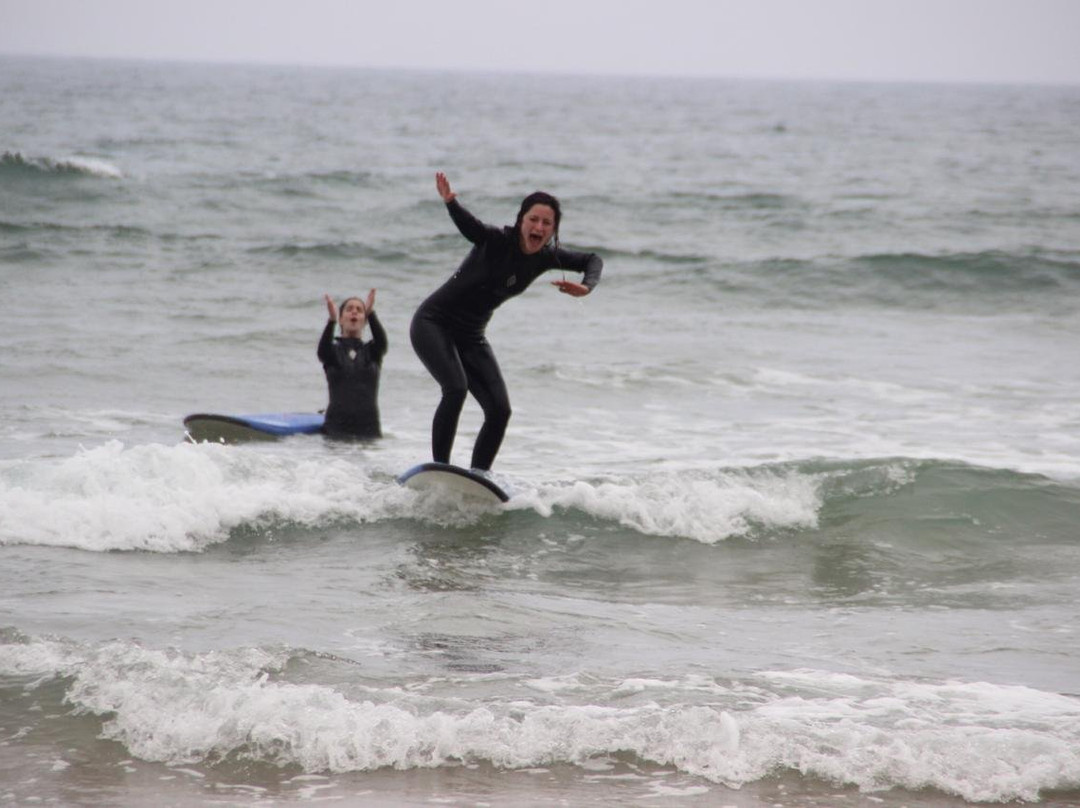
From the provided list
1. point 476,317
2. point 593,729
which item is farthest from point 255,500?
point 593,729

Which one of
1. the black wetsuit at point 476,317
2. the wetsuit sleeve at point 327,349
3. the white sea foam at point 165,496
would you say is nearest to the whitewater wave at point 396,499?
the white sea foam at point 165,496

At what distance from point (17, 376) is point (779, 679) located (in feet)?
31.6

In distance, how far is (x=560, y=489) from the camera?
8.61m

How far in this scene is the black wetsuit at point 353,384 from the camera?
10391 millimetres

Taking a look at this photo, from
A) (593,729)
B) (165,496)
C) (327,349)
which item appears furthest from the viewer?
(327,349)

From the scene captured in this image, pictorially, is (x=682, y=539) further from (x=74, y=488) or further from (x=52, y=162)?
(x=52, y=162)

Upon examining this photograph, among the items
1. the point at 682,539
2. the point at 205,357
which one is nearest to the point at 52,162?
the point at 205,357

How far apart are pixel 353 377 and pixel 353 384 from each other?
55 millimetres

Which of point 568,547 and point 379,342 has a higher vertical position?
point 379,342

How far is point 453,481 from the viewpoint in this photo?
8.12 metres

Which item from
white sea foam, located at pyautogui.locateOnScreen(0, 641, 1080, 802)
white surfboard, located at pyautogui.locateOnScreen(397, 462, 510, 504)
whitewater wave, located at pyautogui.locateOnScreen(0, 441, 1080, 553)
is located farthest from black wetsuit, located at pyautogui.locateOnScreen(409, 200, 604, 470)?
white sea foam, located at pyautogui.locateOnScreen(0, 641, 1080, 802)

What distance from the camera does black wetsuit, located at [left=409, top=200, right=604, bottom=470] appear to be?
295 inches

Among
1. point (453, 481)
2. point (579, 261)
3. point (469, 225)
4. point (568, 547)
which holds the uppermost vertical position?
point (469, 225)

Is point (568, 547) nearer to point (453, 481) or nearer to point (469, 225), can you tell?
point (453, 481)
